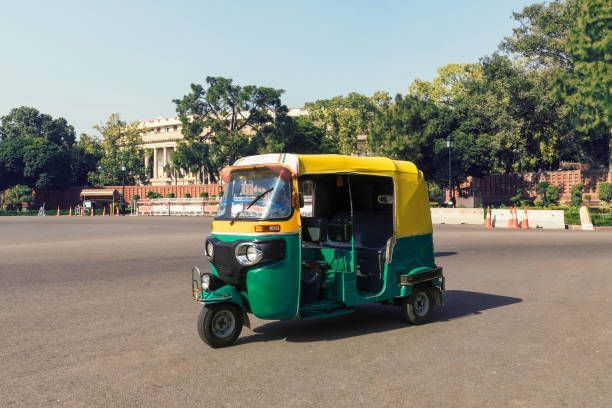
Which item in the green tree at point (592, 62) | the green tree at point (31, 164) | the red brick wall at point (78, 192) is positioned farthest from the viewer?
the green tree at point (31, 164)

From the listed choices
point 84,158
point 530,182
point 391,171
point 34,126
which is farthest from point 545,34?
point 34,126

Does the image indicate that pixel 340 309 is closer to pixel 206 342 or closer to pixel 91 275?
pixel 206 342

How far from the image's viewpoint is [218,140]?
60.2 meters

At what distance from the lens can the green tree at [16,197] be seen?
241 ft

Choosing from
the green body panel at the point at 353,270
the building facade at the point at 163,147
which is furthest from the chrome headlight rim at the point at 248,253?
the building facade at the point at 163,147

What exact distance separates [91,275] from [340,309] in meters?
7.23

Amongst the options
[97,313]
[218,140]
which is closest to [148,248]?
[97,313]

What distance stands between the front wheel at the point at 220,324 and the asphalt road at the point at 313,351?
140 mm

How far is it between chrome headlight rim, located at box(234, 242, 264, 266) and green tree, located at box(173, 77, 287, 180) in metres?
53.8

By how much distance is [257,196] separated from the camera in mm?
6180

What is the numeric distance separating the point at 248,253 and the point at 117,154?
82718 mm

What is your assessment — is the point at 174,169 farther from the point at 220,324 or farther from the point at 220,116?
the point at 220,324

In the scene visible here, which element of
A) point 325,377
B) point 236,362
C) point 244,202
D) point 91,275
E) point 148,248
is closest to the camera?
point 325,377

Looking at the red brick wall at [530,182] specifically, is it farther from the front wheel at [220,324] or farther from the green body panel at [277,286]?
the front wheel at [220,324]
